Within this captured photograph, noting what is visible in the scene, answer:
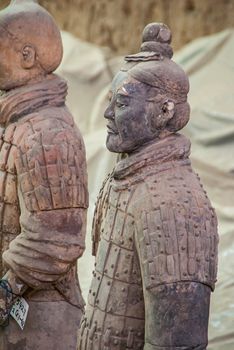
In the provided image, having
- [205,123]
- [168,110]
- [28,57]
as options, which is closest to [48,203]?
[28,57]

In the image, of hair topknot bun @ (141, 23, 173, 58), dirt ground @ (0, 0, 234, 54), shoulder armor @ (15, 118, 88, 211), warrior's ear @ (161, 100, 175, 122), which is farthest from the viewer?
dirt ground @ (0, 0, 234, 54)

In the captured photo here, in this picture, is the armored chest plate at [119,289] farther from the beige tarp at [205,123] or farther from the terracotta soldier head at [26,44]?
the beige tarp at [205,123]

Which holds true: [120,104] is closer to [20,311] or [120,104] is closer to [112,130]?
[112,130]

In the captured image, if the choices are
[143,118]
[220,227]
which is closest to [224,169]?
[220,227]

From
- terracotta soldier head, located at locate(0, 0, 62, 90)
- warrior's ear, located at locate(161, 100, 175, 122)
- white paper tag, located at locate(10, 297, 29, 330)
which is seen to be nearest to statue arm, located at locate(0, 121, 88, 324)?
white paper tag, located at locate(10, 297, 29, 330)

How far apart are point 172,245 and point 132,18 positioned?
21.9ft

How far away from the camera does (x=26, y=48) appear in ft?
14.3

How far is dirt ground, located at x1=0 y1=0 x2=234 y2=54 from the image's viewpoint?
9.76 m

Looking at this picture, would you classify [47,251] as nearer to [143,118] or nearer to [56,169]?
[56,169]

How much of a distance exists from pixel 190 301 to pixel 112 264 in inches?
11.5

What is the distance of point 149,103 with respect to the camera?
3.69m

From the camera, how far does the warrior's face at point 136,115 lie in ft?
12.1

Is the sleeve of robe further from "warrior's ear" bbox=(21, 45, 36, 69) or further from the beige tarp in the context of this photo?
the beige tarp

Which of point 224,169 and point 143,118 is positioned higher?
point 224,169
